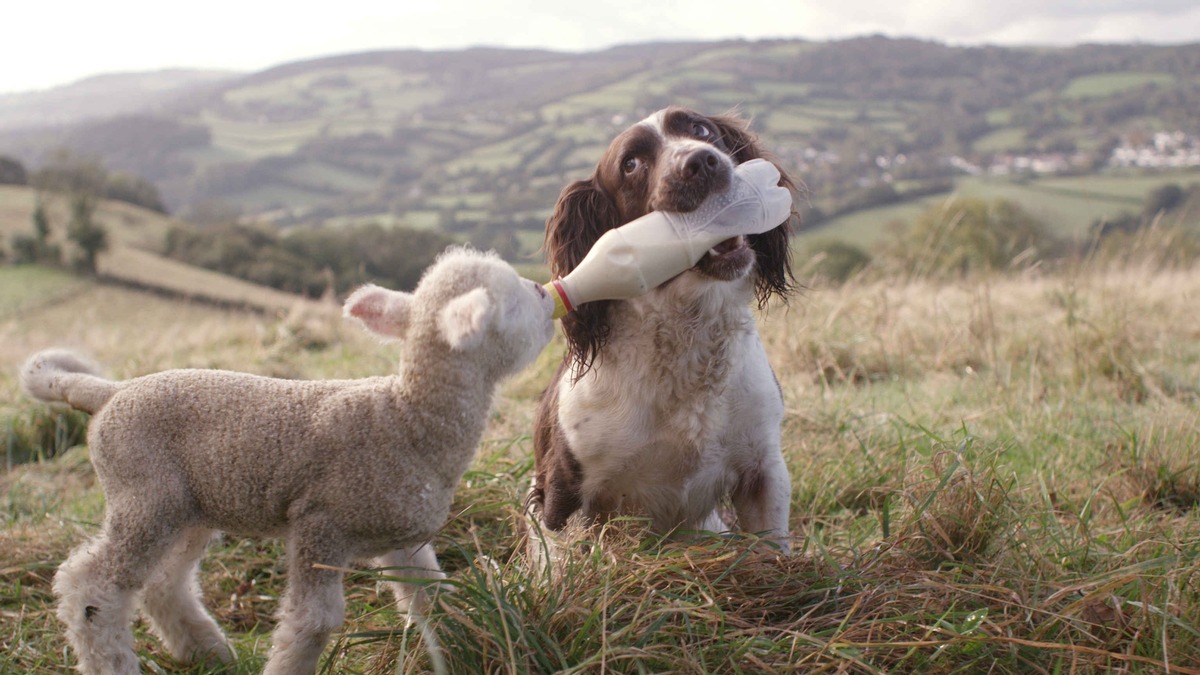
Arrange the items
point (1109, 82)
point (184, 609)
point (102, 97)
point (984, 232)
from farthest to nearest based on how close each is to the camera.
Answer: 1. point (102, 97)
2. point (1109, 82)
3. point (984, 232)
4. point (184, 609)

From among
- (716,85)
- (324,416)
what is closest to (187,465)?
(324,416)

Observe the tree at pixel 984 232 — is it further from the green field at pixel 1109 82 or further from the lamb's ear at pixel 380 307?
the green field at pixel 1109 82

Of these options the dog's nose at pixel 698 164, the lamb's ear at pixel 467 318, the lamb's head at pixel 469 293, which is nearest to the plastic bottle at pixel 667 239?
the dog's nose at pixel 698 164

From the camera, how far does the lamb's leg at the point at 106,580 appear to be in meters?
1.78

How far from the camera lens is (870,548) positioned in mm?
2438

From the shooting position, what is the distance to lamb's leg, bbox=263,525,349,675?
174 cm

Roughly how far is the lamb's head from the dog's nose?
772 mm

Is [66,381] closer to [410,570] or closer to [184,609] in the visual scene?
[184,609]

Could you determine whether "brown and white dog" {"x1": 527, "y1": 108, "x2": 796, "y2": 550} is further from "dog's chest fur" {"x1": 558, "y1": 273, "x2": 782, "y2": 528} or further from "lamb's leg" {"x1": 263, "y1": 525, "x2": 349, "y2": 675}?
"lamb's leg" {"x1": 263, "y1": 525, "x2": 349, "y2": 675}

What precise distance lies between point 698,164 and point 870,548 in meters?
1.21

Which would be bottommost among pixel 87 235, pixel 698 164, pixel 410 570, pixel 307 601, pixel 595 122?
pixel 87 235

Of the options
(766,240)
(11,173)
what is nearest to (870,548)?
(766,240)

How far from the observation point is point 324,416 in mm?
1809

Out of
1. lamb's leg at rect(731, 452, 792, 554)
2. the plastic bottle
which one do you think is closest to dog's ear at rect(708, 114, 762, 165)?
the plastic bottle
